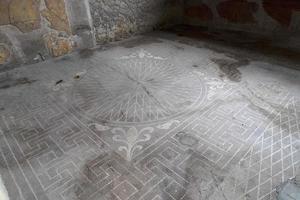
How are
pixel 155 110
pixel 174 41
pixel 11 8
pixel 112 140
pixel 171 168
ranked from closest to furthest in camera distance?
pixel 171 168, pixel 112 140, pixel 155 110, pixel 11 8, pixel 174 41

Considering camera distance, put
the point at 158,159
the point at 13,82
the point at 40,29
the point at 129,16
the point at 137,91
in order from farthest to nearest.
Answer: the point at 129,16, the point at 40,29, the point at 13,82, the point at 137,91, the point at 158,159

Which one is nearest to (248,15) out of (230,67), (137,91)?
(230,67)

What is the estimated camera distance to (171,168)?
1.49 metres

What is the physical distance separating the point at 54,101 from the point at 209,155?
1569mm

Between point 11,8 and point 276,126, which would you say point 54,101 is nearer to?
point 11,8

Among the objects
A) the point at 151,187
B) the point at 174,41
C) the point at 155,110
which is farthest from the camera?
the point at 174,41

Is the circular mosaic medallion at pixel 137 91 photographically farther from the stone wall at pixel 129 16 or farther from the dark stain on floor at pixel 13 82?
the stone wall at pixel 129 16

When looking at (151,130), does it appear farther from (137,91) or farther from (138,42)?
(138,42)

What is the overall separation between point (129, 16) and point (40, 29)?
1.46 m

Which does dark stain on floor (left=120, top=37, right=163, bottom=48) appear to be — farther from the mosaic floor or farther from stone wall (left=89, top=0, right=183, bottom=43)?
the mosaic floor

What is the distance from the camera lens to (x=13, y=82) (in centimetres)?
270

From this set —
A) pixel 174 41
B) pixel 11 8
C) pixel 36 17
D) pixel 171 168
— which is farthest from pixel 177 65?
pixel 11 8

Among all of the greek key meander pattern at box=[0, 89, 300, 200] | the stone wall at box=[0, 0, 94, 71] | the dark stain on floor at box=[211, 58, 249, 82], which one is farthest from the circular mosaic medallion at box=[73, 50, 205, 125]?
the stone wall at box=[0, 0, 94, 71]

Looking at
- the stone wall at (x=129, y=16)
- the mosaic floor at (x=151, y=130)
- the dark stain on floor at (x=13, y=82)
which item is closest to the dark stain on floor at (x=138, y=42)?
the stone wall at (x=129, y=16)
